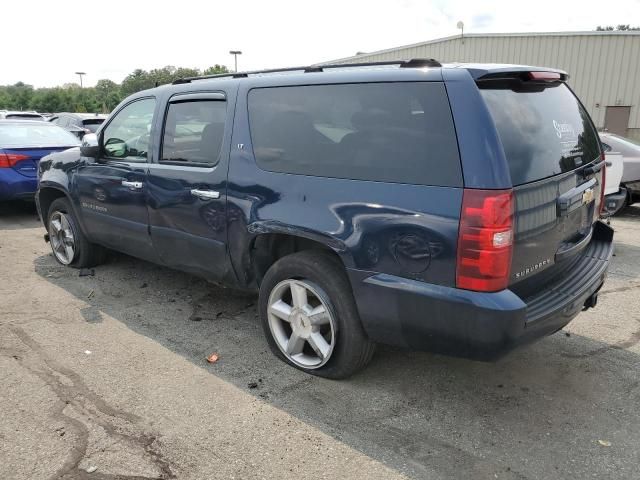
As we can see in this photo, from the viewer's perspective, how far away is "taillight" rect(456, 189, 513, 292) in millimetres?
2518

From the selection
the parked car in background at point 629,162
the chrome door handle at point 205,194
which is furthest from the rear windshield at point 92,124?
the parked car in background at point 629,162

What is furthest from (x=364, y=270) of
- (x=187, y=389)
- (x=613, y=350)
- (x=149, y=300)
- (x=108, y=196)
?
(x=108, y=196)

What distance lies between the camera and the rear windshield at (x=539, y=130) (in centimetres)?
268

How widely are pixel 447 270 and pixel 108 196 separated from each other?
3397mm

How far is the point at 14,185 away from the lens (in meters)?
8.04

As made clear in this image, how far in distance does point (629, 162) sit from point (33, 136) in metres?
9.69

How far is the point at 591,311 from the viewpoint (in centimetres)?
457

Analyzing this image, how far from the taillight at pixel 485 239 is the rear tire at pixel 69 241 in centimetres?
425

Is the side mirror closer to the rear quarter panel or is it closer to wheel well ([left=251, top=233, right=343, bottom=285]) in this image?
the rear quarter panel

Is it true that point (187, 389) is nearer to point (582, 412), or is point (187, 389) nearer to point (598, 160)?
point (582, 412)

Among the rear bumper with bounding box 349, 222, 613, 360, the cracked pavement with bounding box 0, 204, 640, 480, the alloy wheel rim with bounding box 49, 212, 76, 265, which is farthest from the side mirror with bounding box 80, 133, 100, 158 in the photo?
the rear bumper with bounding box 349, 222, 613, 360

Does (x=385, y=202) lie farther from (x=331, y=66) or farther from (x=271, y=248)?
(x=331, y=66)

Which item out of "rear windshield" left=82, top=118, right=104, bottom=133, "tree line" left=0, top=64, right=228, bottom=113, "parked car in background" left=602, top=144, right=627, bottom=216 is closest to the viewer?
"parked car in background" left=602, top=144, right=627, bottom=216

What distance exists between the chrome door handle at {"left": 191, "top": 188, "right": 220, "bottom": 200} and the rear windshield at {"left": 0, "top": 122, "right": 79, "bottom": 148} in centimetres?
578
